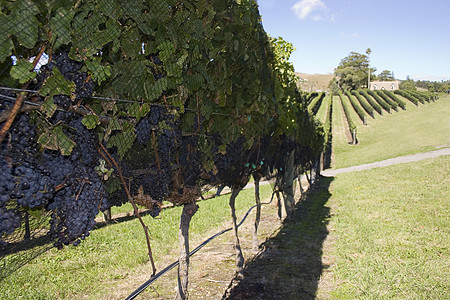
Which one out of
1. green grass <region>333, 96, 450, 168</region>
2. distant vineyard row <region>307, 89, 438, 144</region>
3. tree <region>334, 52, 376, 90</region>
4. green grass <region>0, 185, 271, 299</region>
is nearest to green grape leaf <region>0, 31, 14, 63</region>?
green grass <region>0, 185, 271, 299</region>

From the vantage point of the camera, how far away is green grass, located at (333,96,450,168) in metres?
32.7

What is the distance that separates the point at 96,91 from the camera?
204 cm

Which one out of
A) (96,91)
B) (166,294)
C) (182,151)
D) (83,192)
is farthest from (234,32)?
(166,294)

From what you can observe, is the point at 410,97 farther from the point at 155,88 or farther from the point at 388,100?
the point at 155,88

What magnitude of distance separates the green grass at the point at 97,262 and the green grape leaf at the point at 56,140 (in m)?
2.82

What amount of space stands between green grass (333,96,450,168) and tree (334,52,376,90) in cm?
5622

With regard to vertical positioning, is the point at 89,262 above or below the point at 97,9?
below

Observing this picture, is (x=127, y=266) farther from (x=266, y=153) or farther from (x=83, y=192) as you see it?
(x=83, y=192)

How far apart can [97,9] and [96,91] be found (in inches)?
18.7

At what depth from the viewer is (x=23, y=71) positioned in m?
1.46

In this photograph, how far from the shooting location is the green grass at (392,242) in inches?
215

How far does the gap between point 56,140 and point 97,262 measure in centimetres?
586

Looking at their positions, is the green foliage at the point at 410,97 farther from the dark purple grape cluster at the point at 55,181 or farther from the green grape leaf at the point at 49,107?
the green grape leaf at the point at 49,107

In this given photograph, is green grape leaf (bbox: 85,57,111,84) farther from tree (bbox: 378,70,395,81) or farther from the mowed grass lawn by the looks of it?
tree (bbox: 378,70,395,81)
